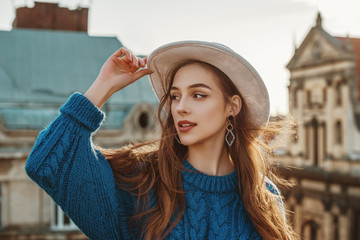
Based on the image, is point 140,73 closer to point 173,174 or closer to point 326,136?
point 173,174

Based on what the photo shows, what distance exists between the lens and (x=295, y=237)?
3557mm

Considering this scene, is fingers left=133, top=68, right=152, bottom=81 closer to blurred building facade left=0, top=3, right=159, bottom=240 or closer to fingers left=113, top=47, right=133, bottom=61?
fingers left=113, top=47, right=133, bottom=61

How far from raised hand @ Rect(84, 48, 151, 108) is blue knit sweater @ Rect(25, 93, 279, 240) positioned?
11 centimetres

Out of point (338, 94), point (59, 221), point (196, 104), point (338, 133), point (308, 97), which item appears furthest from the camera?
point (308, 97)

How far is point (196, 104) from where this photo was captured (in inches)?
123

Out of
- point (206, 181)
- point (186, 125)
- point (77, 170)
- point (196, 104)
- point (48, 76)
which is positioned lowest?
point (206, 181)

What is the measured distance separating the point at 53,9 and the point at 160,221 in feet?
69.1

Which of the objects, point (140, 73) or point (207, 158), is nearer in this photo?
point (140, 73)

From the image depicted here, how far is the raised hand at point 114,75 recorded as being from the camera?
114 inches

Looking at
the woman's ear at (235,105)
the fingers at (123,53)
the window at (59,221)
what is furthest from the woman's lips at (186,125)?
the window at (59,221)

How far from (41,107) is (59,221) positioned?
373 centimetres

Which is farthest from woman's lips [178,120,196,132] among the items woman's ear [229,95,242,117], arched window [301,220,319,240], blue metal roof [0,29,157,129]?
arched window [301,220,319,240]

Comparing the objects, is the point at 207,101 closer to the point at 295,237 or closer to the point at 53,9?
the point at 295,237

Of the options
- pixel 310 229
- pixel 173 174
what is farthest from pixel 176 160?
pixel 310 229
